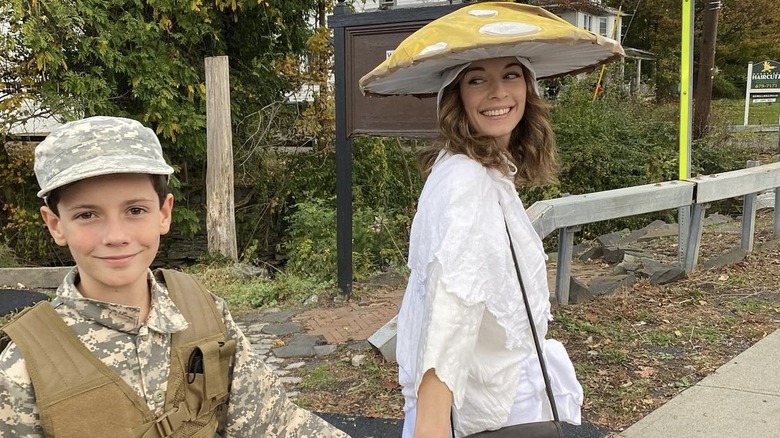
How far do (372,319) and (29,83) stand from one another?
647 centimetres

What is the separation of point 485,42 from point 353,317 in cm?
413

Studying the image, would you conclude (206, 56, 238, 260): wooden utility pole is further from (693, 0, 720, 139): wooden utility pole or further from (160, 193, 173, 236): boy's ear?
(693, 0, 720, 139): wooden utility pole

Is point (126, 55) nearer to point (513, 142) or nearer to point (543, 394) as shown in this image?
point (513, 142)

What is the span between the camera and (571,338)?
4.65m

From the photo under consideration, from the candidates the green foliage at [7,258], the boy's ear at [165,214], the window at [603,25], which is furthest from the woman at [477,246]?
the window at [603,25]

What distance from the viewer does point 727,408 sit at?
143 inches

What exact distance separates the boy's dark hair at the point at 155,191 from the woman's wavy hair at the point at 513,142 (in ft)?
2.57

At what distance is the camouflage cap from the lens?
1426 mm

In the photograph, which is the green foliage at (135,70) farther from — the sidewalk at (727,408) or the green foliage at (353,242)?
the sidewalk at (727,408)

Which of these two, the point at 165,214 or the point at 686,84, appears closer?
the point at 165,214

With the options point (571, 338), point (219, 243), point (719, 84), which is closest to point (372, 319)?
point (571, 338)

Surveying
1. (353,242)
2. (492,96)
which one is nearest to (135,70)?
(353,242)

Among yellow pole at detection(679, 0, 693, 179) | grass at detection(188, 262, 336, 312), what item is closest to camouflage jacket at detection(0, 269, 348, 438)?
grass at detection(188, 262, 336, 312)

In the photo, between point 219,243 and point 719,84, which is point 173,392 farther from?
point 719,84
